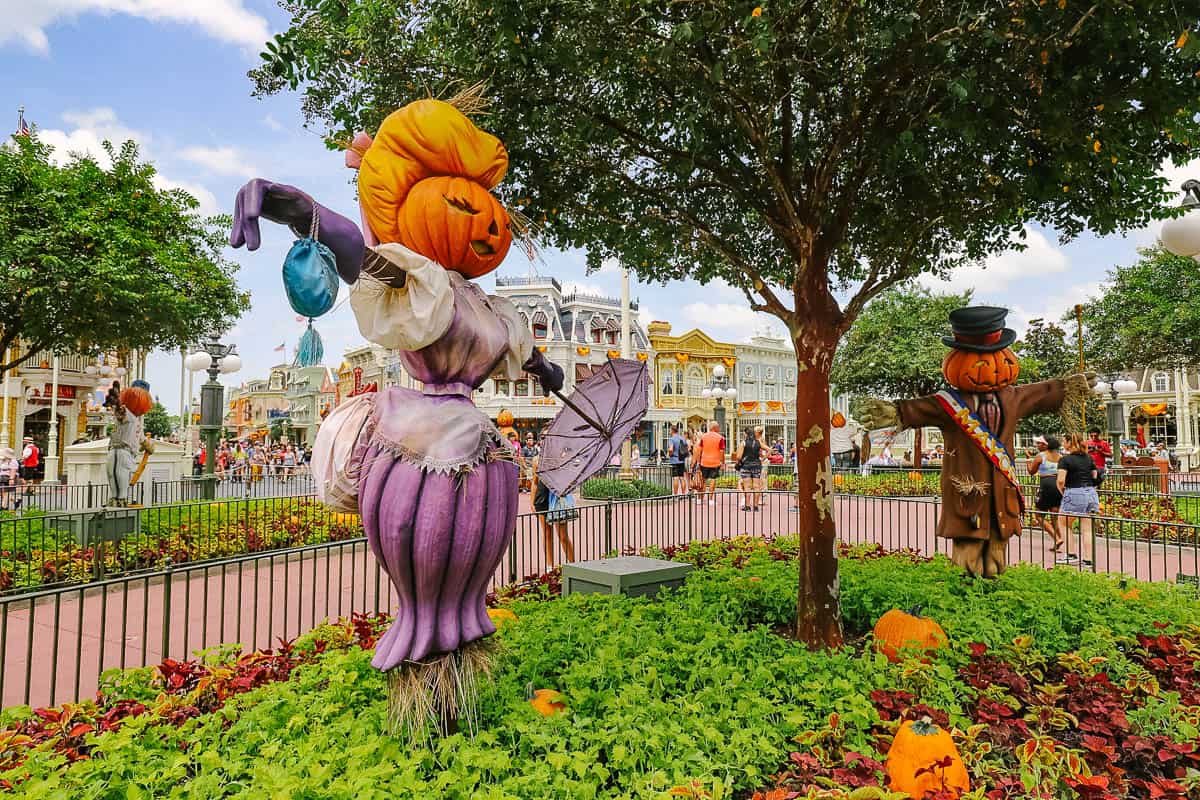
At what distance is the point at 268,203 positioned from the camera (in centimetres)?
245

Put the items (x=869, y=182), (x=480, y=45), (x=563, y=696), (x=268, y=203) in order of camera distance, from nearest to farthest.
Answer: (x=268, y=203) < (x=563, y=696) < (x=480, y=45) < (x=869, y=182)

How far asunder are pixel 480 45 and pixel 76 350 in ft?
33.8

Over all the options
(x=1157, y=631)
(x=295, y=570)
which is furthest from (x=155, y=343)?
(x=1157, y=631)

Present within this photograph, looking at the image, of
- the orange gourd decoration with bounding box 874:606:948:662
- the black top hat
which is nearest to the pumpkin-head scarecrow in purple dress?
the orange gourd decoration with bounding box 874:606:948:662

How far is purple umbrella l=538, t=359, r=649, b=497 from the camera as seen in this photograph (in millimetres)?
4090

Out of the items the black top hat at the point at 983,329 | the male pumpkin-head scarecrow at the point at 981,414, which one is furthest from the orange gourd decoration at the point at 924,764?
the black top hat at the point at 983,329

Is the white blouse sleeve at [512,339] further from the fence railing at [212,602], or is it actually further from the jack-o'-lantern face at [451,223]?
the fence railing at [212,602]

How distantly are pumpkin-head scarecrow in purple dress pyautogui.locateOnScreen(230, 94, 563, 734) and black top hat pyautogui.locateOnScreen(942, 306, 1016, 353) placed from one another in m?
4.34

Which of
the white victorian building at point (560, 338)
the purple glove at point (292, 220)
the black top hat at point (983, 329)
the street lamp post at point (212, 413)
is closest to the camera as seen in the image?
the purple glove at point (292, 220)

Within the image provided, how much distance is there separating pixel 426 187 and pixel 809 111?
11.8 feet

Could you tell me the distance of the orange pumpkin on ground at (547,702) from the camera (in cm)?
372

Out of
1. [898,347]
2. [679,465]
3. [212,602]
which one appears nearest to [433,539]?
[212,602]

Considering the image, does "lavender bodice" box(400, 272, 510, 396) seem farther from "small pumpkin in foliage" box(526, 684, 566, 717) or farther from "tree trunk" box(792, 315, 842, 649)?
"tree trunk" box(792, 315, 842, 649)

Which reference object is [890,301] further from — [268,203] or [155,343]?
[268,203]
